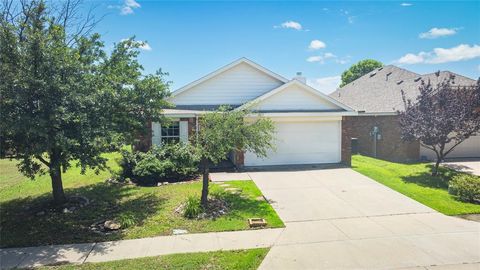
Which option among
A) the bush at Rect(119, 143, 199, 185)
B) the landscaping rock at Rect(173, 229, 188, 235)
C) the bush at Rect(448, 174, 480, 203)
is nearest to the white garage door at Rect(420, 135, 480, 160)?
the bush at Rect(448, 174, 480, 203)

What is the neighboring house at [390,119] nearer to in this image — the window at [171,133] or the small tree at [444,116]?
the small tree at [444,116]

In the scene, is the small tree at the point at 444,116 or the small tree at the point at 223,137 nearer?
the small tree at the point at 223,137

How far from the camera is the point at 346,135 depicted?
17.2m

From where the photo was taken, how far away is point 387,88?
74.0 feet

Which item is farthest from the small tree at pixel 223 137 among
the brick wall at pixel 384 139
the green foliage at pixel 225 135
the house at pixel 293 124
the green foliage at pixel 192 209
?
the brick wall at pixel 384 139

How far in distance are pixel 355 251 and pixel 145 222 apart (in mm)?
5611

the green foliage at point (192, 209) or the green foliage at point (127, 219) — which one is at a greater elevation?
the green foliage at point (192, 209)

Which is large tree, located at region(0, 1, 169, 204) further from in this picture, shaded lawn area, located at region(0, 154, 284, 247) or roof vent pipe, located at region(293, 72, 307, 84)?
roof vent pipe, located at region(293, 72, 307, 84)

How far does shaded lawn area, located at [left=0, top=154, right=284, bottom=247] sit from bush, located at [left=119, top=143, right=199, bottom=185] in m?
0.74

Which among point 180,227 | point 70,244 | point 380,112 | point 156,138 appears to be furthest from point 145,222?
point 380,112

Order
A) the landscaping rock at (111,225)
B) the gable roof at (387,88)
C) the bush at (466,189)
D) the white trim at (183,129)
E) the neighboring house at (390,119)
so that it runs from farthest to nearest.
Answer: the gable roof at (387,88)
the neighboring house at (390,119)
the white trim at (183,129)
the bush at (466,189)
the landscaping rock at (111,225)

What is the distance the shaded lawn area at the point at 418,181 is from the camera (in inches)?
405

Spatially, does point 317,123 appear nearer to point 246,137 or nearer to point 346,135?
point 346,135

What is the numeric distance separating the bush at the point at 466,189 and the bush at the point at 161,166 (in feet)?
32.5
